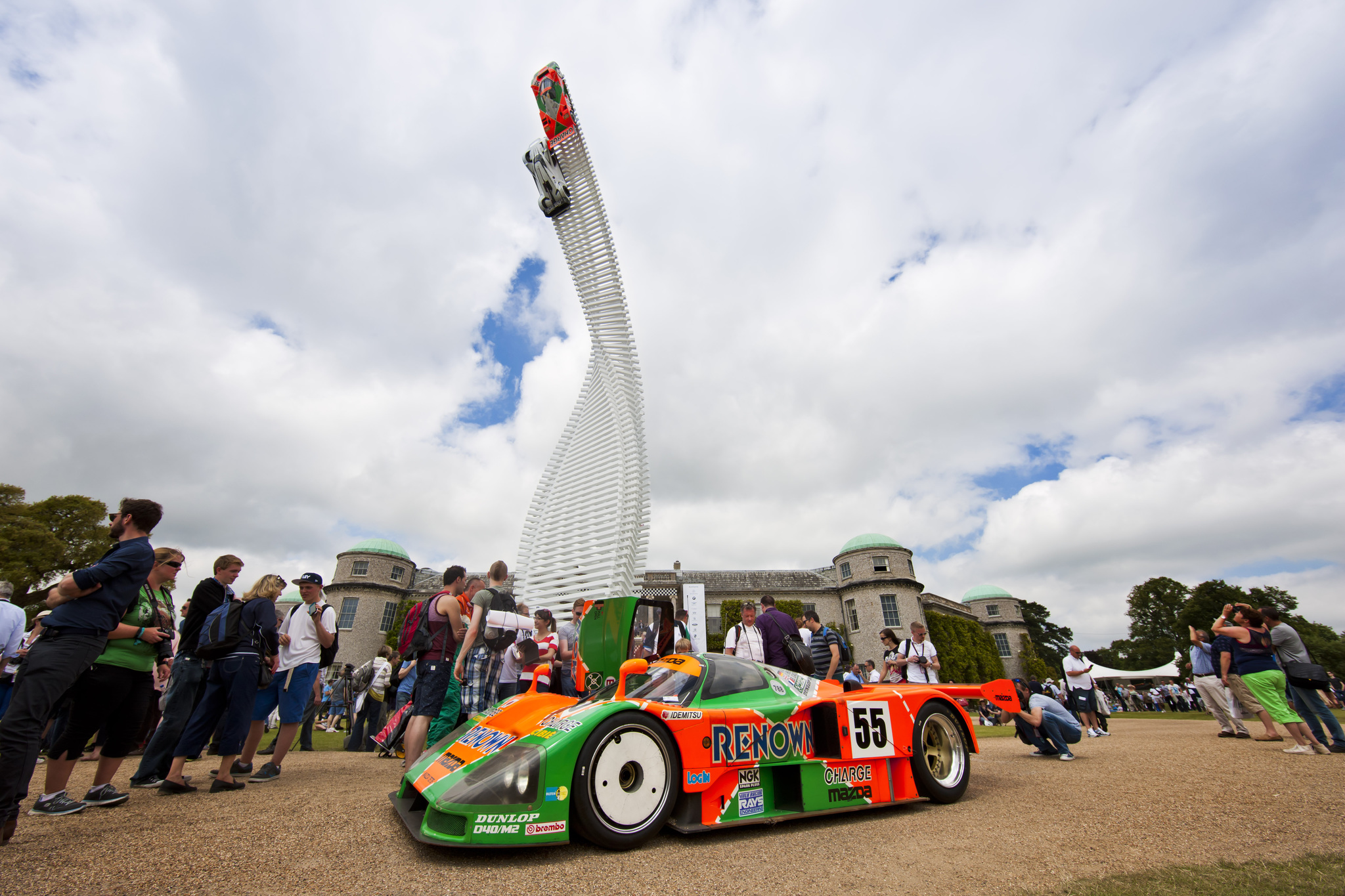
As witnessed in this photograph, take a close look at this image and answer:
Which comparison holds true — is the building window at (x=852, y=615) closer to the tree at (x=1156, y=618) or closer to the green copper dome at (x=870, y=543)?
the green copper dome at (x=870, y=543)

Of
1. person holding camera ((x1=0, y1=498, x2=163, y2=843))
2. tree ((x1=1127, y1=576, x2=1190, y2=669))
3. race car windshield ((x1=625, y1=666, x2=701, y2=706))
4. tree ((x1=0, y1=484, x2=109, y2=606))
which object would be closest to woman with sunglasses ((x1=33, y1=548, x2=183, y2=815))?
person holding camera ((x1=0, y1=498, x2=163, y2=843))

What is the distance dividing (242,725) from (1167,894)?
5578mm

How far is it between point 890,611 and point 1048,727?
26.6 metres

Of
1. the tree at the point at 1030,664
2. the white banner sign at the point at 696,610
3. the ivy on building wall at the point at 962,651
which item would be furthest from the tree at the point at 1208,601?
the white banner sign at the point at 696,610

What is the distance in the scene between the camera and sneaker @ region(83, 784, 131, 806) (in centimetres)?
367

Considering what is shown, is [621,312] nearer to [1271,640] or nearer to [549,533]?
[549,533]

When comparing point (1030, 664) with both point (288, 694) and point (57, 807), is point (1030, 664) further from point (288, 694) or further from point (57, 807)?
point (57, 807)

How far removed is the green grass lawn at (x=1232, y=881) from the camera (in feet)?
7.22

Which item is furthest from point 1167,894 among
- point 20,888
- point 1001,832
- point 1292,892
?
point 20,888

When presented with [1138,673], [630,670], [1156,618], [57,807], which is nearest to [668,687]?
[630,670]

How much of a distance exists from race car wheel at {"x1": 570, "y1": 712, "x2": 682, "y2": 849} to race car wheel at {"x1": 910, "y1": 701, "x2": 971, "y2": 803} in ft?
5.99

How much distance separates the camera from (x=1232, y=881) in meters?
2.34

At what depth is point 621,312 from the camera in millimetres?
14922

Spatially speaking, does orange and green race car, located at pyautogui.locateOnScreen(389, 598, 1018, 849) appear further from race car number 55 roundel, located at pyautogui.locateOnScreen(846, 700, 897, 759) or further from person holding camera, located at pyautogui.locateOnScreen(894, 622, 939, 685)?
person holding camera, located at pyautogui.locateOnScreen(894, 622, 939, 685)
